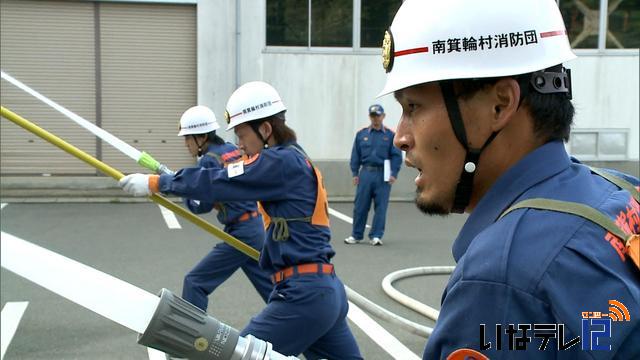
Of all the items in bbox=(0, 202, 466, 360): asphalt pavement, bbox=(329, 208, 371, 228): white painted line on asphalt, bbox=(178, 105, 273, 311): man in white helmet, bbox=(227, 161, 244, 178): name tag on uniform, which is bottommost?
bbox=(329, 208, 371, 228): white painted line on asphalt

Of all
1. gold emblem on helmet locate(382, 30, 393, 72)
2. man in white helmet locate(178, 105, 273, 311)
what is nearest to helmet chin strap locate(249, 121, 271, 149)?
man in white helmet locate(178, 105, 273, 311)

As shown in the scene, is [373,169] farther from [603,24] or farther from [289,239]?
[603,24]

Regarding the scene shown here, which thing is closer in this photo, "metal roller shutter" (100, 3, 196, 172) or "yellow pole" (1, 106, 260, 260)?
"yellow pole" (1, 106, 260, 260)

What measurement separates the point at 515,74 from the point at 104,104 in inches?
587

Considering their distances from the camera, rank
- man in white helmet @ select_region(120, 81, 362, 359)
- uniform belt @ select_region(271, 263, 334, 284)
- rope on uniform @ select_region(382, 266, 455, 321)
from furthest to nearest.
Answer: rope on uniform @ select_region(382, 266, 455, 321) < uniform belt @ select_region(271, 263, 334, 284) < man in white helmet @ select_region(120, 81, 362, 359)

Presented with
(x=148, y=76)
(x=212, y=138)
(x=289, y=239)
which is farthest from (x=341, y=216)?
(x=289, y=239)

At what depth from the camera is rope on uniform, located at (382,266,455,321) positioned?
598cm

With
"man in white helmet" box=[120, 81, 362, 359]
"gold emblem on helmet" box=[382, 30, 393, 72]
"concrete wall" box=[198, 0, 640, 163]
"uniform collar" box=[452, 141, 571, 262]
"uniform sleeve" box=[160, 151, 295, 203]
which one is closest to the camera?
"uniform collar" box=[452, 141, 571, 262]

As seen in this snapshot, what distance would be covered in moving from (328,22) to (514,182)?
Answer: 14184 mm

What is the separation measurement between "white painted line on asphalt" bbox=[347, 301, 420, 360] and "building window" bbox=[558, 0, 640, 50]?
463 inches

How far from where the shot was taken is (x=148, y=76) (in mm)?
15344

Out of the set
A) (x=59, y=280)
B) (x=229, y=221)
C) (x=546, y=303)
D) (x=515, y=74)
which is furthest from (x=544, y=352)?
(x=229, y=221)

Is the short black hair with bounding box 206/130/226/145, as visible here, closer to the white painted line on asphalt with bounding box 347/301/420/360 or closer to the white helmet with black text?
the white painted line on asphalt with bounding box 347/301/420/360

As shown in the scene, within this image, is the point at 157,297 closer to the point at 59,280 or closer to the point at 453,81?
the point at 59,280
